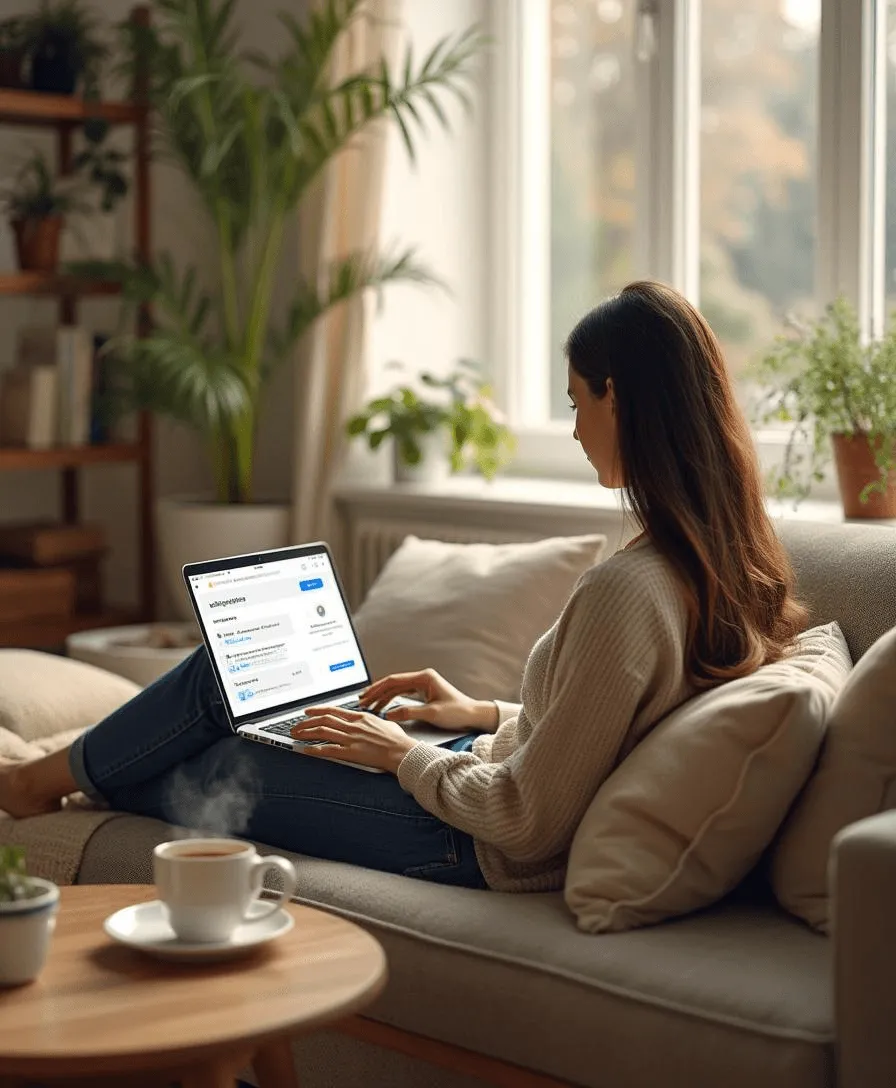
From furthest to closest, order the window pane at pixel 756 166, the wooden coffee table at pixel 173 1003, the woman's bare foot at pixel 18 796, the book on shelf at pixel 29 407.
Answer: the book on shelf at pixel 29 407
the window pane at pixel 756 166
the woman's bare foot at pixel 18 796
the wooden coffee table at pixel 173 1003

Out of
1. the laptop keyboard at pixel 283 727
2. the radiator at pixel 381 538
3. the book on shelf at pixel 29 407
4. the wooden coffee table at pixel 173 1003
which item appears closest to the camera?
the wooden coffee table at pixel 173 1003

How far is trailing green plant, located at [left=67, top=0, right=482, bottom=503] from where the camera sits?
333 centimetres

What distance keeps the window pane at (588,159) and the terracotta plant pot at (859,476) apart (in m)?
0.99

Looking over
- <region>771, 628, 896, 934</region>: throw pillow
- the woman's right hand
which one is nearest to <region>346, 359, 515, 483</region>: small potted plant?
the woman's right hand

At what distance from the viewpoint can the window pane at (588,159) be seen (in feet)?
11.6

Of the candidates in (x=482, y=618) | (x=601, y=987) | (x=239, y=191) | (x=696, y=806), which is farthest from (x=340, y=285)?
(x=601, y=987)

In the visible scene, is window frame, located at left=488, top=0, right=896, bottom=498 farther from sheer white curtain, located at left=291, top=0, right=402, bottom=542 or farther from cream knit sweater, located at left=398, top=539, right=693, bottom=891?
cream knit sweater, located at left=398, top=539, right=693, bottom=891

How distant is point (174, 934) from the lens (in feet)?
5.14

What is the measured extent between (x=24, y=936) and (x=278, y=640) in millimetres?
879

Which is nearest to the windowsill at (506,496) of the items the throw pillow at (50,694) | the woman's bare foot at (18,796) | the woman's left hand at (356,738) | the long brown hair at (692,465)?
the throw pillow at (50,694)

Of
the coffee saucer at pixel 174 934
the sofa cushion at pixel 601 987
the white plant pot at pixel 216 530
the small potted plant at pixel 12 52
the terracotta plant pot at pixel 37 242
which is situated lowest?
the sofa cushion at pixel 601 987

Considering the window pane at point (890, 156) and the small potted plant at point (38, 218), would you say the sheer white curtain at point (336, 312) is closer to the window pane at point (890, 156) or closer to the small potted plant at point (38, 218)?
the small potted plant at point (38, 218)

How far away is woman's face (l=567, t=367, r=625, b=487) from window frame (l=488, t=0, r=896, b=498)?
1.02 meters

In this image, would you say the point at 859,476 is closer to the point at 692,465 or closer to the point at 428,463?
the point at 692,465
